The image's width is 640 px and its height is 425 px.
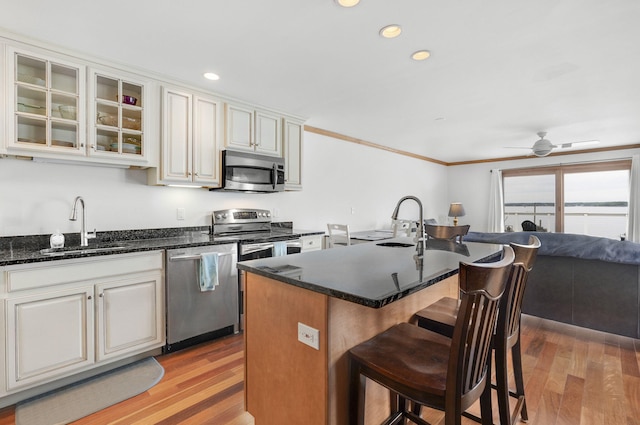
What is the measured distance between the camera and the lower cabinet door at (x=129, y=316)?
2.20 metres

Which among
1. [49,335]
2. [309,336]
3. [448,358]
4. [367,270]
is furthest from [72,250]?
[448,358]

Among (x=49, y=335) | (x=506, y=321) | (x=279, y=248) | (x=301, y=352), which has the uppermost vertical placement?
(x=279, y=248)

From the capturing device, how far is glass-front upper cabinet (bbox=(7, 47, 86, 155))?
208 cm

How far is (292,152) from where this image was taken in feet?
12.6

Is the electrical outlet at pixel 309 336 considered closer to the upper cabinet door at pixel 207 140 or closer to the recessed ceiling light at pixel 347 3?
the recessed ceiling light at pixel 347 3

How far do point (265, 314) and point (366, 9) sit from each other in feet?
5.91

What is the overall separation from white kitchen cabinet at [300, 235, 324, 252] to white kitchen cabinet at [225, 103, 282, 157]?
41.9 inches

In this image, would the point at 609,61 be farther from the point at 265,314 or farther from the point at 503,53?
the point at 265,314

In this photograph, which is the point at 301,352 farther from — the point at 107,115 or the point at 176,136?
the point at 107,115

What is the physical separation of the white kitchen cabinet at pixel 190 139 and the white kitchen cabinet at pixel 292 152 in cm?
88

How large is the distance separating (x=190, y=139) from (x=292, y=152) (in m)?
1.29

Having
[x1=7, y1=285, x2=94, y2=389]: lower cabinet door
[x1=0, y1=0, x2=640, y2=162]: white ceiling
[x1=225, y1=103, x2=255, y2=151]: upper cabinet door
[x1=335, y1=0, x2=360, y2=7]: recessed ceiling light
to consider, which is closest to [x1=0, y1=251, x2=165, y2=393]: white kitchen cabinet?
[x1=7, y1=285, x2=94, y2=389]: lower cabinet door

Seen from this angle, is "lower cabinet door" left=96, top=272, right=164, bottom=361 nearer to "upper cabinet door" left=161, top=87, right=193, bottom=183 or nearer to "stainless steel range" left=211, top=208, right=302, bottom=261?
"stainless steel range" left=211, top=208, right=302, bottom=261

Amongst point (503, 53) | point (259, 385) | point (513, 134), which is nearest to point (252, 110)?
point (503, 53)
